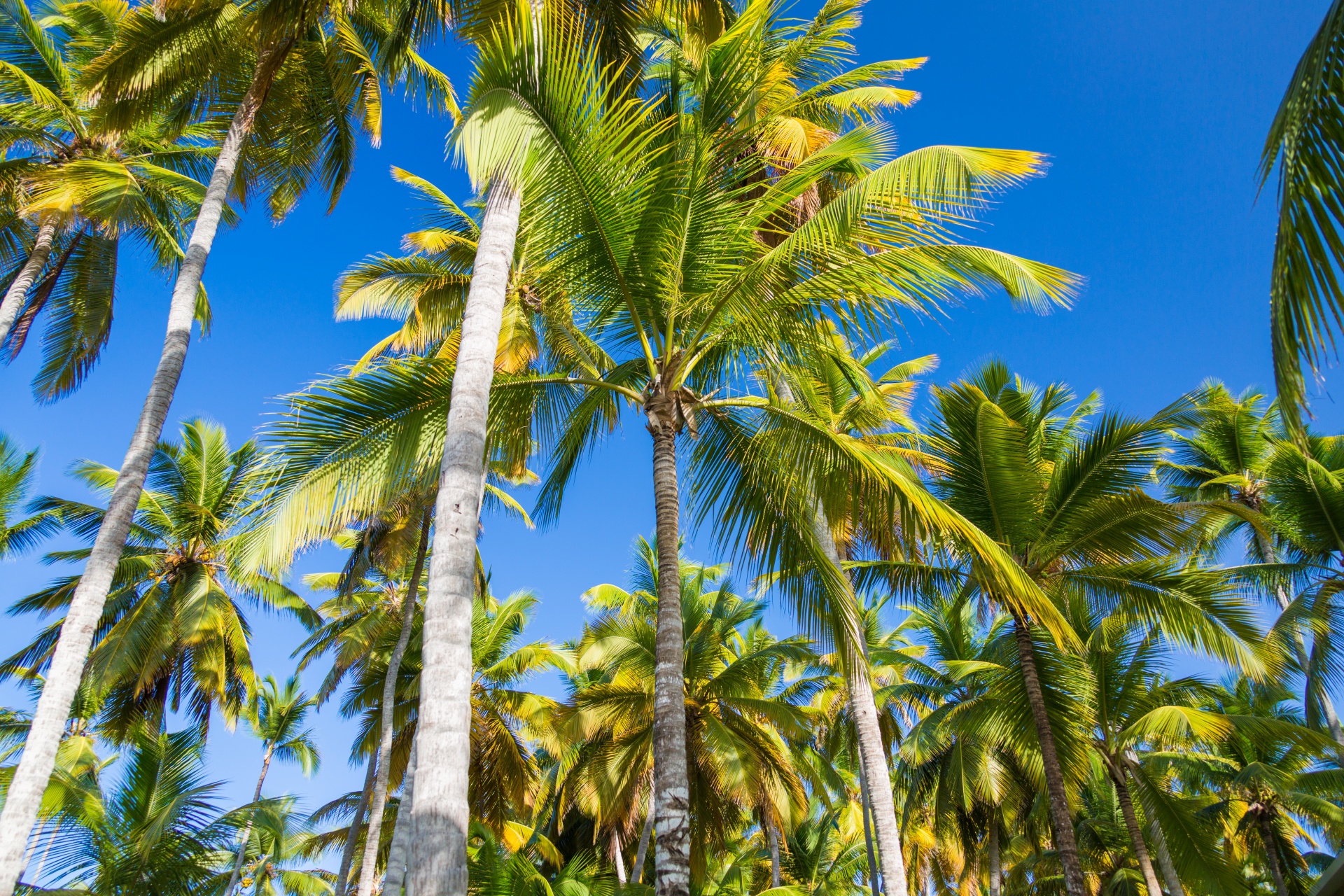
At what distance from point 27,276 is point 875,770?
14.1m

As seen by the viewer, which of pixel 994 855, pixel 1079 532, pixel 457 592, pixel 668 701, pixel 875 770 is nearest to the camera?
pixel 457 592

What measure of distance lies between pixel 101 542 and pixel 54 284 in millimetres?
8333

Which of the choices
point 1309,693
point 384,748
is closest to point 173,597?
point 384,748

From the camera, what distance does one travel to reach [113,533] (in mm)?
8328

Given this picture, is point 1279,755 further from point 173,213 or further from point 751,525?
→ point 173,213

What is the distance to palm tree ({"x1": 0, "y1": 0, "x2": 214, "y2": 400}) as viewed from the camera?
1091 cm

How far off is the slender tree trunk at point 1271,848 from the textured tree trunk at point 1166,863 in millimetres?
6478

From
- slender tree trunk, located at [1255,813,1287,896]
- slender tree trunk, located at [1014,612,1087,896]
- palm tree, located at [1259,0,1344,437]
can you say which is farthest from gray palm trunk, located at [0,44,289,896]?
slender tree trunk, located at [1255,813,1287,896]

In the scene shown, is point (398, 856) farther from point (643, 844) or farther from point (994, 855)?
point (994, 855)

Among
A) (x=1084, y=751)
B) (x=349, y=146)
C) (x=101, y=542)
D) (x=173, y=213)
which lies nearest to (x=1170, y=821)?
(x=1084, y=751)

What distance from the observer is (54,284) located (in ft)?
45.7

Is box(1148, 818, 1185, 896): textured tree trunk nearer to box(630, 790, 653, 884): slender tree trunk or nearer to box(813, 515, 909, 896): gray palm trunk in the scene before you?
box(813, 515, 909, 896): gray palm trunk

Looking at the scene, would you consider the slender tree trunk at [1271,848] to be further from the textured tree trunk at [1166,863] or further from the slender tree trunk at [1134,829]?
the slender tree trunk at [1134,829]

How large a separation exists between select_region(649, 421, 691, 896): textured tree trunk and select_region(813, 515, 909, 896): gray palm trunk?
2503 millimetres
